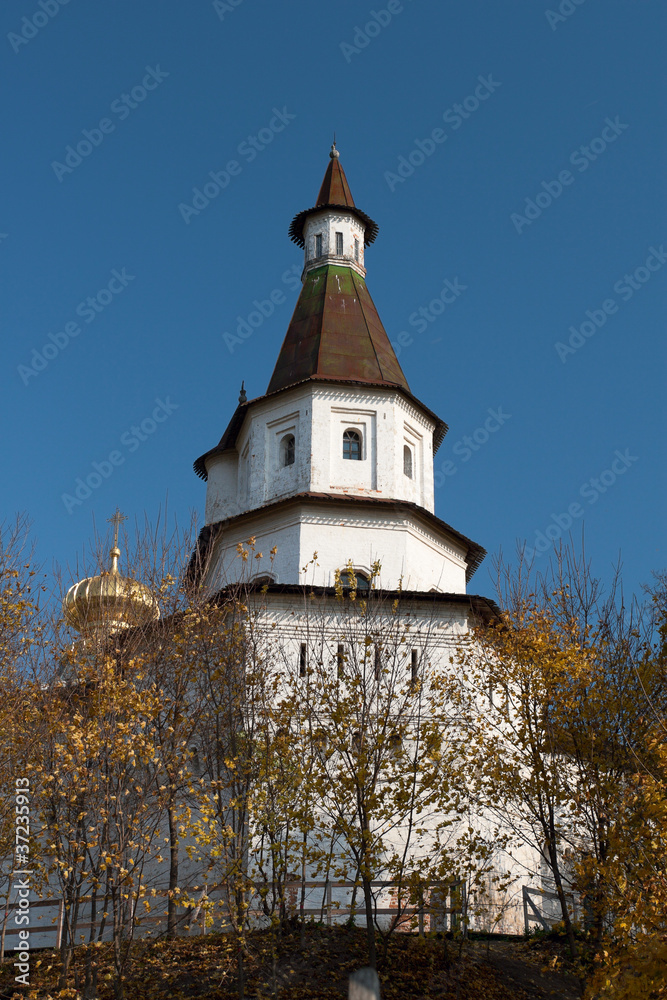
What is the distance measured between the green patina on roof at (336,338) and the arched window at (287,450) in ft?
4.17

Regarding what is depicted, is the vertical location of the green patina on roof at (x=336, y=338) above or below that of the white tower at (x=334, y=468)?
above

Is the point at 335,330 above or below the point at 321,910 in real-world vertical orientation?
above

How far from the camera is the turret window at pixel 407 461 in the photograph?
25938 mm

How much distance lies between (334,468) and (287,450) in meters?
1.54

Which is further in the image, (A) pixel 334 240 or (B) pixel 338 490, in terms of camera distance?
(A) pixel 334 240

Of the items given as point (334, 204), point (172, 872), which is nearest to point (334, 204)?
point (334, 204)

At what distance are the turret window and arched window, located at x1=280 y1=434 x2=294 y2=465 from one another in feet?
Answer: 8.76

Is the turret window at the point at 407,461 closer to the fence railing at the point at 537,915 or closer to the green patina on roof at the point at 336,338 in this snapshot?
the green patina on roof at the point at 336,338

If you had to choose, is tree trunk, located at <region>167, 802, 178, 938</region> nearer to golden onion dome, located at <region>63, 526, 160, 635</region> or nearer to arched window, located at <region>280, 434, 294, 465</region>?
golden onion dome, located at <region>63, 526, 160, 635</region>

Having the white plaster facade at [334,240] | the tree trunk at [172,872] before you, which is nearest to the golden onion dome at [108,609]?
the tree trunk at [172,872]

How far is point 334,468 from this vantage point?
24.8m

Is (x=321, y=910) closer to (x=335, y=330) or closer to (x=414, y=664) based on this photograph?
(x=414, y=664)

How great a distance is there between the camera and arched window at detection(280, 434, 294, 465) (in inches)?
1007

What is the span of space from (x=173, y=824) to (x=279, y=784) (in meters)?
1.94
